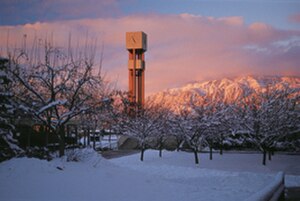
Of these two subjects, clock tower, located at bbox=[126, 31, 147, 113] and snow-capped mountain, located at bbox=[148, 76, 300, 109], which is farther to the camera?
clock tower, located at bbox=[126, 31, 147, 113]

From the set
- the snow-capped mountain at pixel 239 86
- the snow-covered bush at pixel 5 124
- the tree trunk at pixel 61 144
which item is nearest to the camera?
the snow-covered bush at pixel 5 124

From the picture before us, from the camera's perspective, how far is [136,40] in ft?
146

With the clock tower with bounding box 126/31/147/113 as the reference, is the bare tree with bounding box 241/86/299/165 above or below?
below

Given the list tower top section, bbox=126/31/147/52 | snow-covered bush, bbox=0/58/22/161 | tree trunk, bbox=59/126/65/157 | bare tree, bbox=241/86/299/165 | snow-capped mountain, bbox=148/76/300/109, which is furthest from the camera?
tower top section, bbox=126/31/147/52

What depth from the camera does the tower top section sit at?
145 feet

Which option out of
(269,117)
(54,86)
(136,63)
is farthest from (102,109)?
(136,63)

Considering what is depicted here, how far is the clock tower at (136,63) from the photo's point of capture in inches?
1746

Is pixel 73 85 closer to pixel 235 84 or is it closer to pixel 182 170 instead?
pixel 182 170

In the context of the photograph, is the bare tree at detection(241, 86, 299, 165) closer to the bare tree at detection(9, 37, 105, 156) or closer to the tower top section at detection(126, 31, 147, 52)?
the bare tree at detection(9, 37, 105, 156)

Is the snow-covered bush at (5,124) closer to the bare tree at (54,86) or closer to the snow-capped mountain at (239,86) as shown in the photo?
the bare tree at (54,86)

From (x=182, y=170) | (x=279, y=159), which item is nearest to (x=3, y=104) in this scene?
(x=182, y=170)

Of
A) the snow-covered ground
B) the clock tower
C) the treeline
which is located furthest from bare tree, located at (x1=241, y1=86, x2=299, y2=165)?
the clock tower

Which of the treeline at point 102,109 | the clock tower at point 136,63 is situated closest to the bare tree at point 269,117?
the treeline at point 102,109

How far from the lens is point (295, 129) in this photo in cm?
2173
